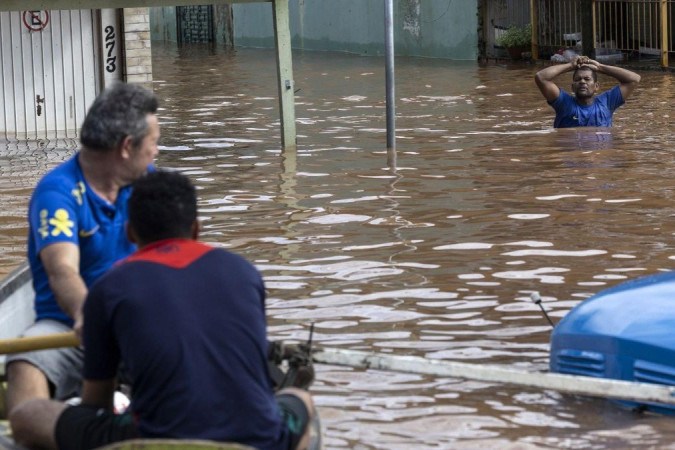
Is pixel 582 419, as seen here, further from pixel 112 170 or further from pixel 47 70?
pixel 47 70

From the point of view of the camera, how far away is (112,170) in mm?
4984

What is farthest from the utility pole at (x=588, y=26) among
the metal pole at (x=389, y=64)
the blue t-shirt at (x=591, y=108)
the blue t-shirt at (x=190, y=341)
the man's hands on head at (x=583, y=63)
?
the blue t-shirt at (x=190, y=341)

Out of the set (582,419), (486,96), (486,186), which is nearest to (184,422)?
(582,419)

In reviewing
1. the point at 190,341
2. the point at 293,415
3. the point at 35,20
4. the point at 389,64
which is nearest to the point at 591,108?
the point at 389,64

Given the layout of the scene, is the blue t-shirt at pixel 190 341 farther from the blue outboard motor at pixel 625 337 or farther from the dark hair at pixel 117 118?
the blue outboard motor at pixel 625 337

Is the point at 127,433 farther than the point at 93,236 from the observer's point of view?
No

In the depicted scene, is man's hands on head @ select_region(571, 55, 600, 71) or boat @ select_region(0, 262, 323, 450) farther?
man's hands on head @ select_region(571, 55, 600, 71)

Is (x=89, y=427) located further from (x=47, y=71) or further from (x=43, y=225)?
(x=47, y=71)

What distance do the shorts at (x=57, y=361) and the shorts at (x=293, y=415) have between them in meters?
0.89

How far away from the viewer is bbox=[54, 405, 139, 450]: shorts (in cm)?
419

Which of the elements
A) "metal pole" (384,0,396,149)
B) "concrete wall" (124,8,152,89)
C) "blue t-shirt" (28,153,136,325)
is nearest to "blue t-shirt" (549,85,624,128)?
"metal pole" (384,0,396,149)

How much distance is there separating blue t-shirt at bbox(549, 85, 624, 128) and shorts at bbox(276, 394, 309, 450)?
10014 millimetres

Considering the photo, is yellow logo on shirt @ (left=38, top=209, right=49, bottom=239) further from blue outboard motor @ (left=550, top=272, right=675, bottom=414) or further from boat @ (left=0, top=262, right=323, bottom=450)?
blue outboard motor @ (left=550, top=272, right=675, bottom=414)

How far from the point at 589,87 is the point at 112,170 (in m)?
9.31
